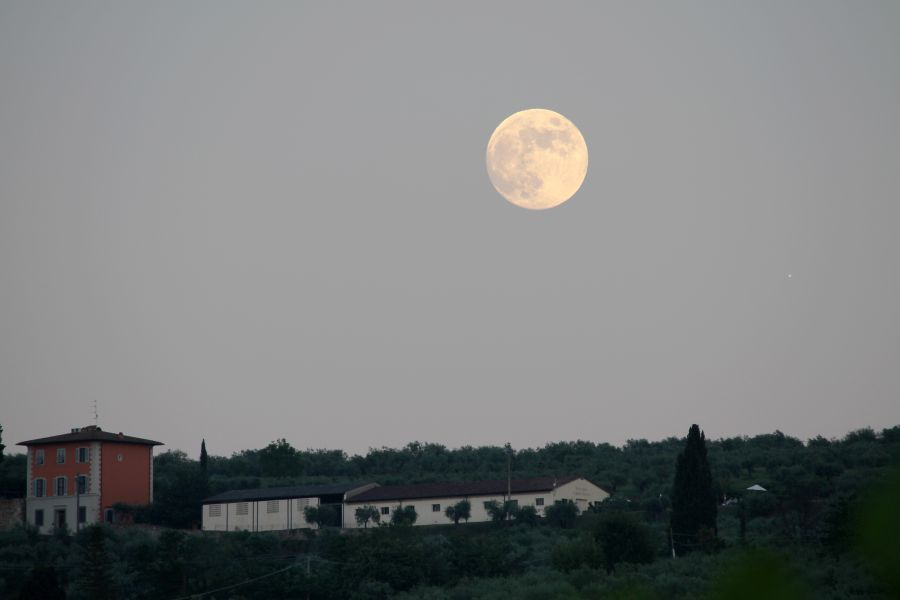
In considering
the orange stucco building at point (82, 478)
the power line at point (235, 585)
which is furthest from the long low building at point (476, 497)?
the power line at point (235, 585)

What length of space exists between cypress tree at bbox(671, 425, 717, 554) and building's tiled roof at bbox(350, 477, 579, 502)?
1397cm

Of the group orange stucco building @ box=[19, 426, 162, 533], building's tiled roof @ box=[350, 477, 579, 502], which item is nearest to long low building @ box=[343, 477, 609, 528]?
building's tiled roof @ box=[350, 477, 579, 502]

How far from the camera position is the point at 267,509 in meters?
64.9

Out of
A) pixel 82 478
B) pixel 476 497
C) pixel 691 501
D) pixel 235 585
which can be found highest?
pixel 82 478

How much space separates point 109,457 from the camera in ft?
225

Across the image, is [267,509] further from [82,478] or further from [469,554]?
[469,554]

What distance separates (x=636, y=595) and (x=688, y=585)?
3452 centimetres

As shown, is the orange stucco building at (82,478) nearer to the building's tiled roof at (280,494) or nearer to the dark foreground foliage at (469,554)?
the dark foreground foliage at (469,554)

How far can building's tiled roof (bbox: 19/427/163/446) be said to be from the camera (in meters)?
68.6

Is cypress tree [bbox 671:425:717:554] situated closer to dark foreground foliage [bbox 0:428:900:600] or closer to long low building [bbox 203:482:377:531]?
dark foreground foliage [bbox 0:428:900:600]

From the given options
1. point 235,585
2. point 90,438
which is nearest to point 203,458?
point 90,438

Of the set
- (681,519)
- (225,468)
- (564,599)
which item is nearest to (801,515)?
(681,519)

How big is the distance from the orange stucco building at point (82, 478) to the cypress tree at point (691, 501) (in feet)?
115

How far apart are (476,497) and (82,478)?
78.6 ft
